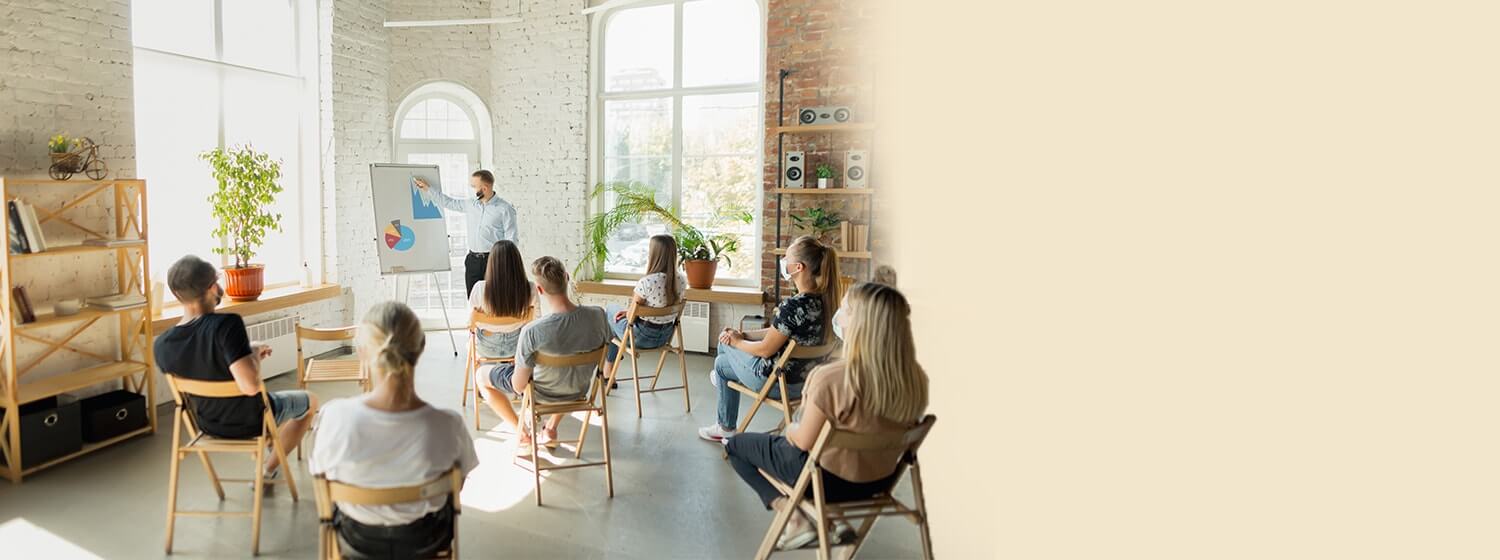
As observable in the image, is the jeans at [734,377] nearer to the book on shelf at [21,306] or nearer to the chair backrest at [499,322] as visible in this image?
the chair backrest at [499,322]

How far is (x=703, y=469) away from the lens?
14.2 ft

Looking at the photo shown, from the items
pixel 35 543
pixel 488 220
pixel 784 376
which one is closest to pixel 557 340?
pixel 784 376

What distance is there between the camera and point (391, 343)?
2.42m

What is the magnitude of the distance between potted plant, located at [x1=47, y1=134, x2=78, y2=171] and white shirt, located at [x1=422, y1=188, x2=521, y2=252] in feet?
8.79

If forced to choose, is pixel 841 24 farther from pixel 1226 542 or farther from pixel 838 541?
pixel 1226 542

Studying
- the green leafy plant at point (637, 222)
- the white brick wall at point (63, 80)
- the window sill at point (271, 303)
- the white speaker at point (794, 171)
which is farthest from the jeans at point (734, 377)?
the white brick wall at point (63, 80)

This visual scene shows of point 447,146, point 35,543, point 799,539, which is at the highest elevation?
point 447,146

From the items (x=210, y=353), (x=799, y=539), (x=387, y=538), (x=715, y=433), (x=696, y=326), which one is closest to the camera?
(x=387, y=538)

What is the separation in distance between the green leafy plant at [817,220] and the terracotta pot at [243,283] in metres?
4.19

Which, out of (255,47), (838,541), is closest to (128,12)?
(255,47)

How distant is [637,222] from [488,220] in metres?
1.54

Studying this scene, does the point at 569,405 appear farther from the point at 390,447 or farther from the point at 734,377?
the point at 390,447

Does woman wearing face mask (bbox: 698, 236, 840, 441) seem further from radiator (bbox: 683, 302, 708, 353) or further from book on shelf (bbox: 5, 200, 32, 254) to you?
book on shelf (bbox: 5, 200, 32, 254)

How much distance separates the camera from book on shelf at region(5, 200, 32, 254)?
4000 millimetres
